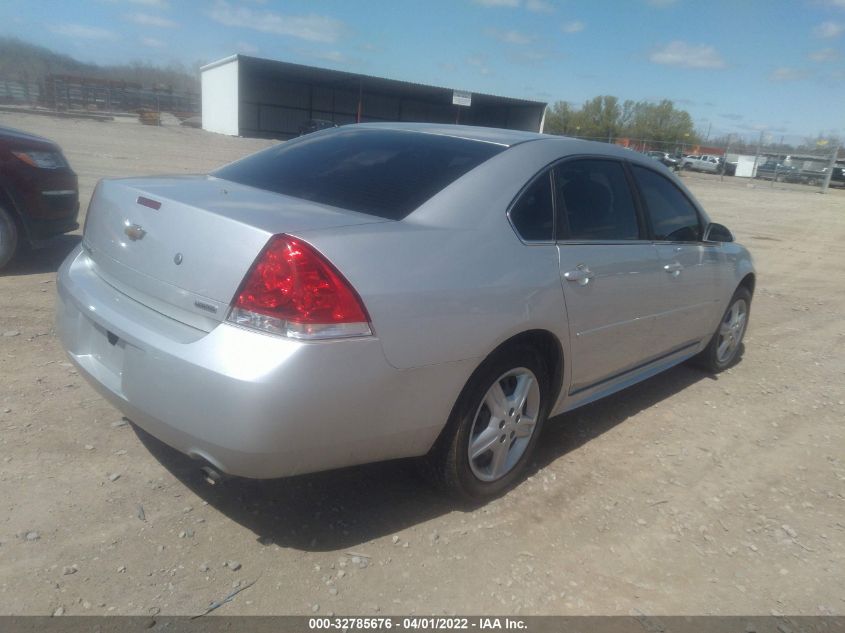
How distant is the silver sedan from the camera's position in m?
2.21

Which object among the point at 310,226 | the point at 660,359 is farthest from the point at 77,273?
the point at 660,359

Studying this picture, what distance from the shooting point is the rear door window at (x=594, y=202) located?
3.24 metres

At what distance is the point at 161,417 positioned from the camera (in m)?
2.33

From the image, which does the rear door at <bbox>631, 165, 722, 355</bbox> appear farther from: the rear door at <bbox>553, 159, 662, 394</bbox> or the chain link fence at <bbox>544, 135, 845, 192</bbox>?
the chain link fence at <bbox>544, 135, 845, 192</bbox>

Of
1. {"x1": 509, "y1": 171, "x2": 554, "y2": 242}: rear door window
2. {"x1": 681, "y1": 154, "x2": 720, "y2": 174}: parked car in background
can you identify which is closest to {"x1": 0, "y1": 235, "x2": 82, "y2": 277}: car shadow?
{"x1": 509, "y1": 171, "x2": 554, "y2": 242}: rear door window

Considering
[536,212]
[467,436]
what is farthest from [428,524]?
[536,212]

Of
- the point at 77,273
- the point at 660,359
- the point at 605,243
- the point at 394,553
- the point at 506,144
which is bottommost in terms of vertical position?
the point at 394,553

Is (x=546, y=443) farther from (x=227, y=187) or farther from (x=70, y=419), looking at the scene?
(x=70, y=419)

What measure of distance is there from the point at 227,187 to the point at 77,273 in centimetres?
79

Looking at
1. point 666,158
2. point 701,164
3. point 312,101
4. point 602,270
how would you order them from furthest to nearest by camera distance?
point 701,164 → point 312,101 → point 666,158 → point 602,270

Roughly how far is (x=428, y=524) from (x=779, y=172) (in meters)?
42.4

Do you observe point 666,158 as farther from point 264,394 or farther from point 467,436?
point 264,394

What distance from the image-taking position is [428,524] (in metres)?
2.87

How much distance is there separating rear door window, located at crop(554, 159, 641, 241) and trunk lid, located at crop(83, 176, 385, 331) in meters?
1.12
